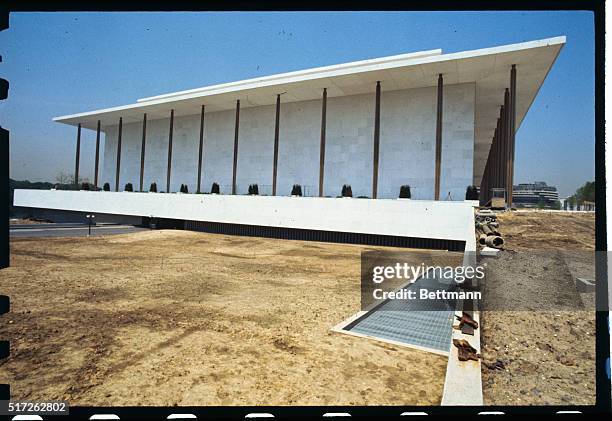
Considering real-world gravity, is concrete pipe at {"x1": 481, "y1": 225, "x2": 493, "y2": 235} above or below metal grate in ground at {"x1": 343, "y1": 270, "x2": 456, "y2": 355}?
above

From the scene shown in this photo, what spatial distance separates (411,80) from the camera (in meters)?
19.9

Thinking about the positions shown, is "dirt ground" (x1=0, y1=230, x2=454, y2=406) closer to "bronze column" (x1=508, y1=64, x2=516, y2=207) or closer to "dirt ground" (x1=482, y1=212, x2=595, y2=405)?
"dirt ground" (x1=482, y1=212, x2=595, y2=405)

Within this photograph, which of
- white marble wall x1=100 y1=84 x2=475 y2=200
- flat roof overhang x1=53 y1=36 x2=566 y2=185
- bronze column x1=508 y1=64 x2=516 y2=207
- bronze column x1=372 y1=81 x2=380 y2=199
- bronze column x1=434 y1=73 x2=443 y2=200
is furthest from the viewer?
white marble wall x1=100 y1=84 x2=475 y2=200

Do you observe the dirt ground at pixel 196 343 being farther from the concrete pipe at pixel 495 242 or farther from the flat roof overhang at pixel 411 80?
the flat roof overhang at pixel 411 80

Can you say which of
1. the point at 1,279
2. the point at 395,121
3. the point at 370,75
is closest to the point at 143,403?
the point at 1,279

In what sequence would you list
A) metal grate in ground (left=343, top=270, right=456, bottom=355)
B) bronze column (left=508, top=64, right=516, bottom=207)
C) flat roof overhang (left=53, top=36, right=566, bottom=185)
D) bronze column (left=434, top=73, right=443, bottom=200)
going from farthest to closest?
bronze column (left=434, top=73, right=443, bottom=200) → bronze column (left=508, top=64, right=516, bottom=207) → flat roof overhang (left=53, top=36, right=566, bottom=185) → metal grate in ground (left=343, top=270, right=456, bottom=355)

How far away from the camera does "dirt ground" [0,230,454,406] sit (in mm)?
3576

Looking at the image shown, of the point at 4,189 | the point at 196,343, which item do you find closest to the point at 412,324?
the point at 196,343

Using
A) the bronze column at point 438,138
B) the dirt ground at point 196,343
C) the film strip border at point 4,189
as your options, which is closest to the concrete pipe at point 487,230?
the dirt ground at point 196,343

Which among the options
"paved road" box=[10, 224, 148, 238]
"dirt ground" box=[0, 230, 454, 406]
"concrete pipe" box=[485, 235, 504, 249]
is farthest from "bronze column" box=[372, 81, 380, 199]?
"paved road" box=[10, 224, 148, 238]

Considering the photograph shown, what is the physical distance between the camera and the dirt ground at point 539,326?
361 centimetres

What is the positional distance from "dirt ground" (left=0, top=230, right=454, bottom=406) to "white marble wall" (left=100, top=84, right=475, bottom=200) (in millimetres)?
13487
